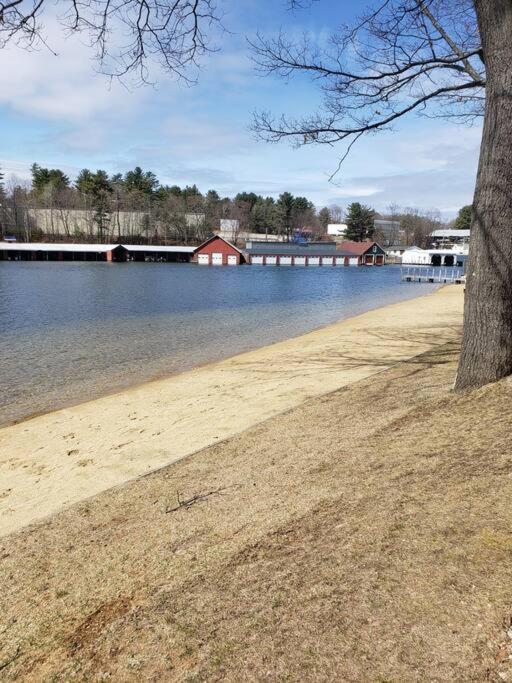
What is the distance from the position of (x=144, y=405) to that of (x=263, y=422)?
3761 mm

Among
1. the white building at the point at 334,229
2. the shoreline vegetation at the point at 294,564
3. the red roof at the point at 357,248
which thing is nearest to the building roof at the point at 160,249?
the red roof at the point at 357,248

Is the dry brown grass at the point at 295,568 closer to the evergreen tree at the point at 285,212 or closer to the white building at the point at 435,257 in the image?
the white building at the point at 435,257

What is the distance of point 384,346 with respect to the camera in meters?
14.2

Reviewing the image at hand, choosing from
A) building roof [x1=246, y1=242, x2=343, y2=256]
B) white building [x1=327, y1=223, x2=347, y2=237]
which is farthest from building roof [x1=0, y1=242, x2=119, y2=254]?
white building [x1=327, y1=223, x2=347, y2=237]

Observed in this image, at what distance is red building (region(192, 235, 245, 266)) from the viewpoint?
95.4 m

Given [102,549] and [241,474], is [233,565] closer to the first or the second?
[102,549]

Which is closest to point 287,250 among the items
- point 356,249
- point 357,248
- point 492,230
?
point 356,249

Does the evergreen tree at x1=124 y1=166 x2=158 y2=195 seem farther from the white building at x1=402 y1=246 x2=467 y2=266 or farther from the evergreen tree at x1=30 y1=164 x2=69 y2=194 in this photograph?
the white building at x1=402 y1=246 x2=467 y2=266

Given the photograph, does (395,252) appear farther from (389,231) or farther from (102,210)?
(102,210)

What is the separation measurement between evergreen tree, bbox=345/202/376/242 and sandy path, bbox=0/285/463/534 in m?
123

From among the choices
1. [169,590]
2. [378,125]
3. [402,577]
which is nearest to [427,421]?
[402,577]

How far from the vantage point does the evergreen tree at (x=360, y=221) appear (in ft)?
430

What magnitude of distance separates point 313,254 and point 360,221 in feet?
113

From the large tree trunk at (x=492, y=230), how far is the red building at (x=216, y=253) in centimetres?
9062
